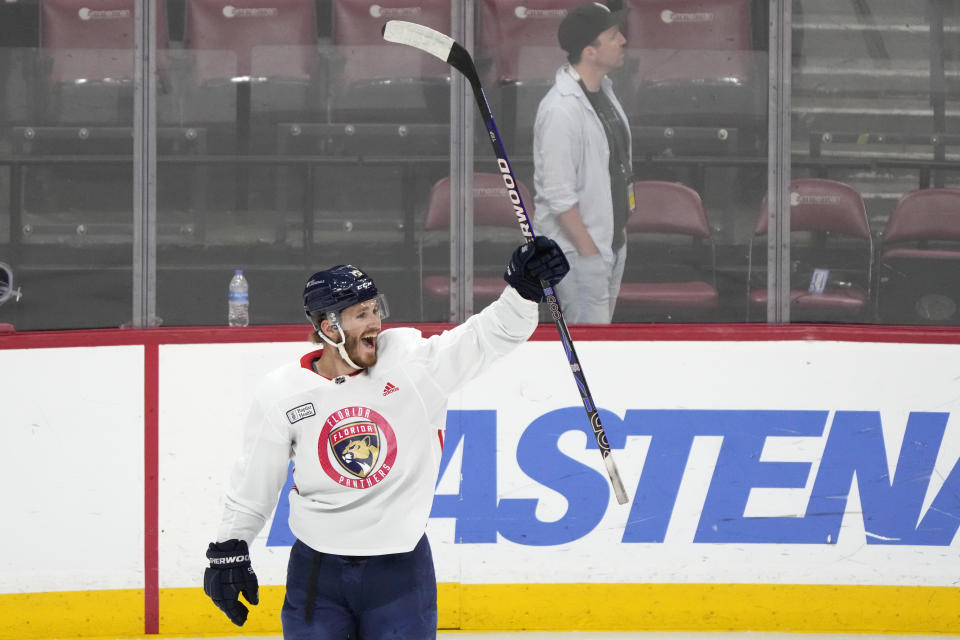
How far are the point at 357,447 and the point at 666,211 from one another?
2055 mm

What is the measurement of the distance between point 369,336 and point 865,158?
2.40 meters

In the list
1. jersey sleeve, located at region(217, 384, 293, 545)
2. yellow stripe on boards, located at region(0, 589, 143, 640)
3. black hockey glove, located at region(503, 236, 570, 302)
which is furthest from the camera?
yellow stripe on boards, located at region(0, 589, 143, 640)

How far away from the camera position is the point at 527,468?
4.43 meters

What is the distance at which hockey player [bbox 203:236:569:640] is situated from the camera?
9.29 feet

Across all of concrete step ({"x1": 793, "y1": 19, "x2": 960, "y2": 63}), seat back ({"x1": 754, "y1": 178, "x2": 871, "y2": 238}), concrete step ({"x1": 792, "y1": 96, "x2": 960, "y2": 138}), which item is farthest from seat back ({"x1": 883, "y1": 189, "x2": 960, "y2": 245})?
concrete step ({"x1": 793, "y1": 19, "x2": 960, "y2": 63})

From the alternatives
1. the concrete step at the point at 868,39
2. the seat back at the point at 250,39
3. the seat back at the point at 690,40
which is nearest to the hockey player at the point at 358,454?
the seat back at the point at 250,39

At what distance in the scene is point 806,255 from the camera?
4.57 meters

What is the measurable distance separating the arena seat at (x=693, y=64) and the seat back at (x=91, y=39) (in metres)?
1.73

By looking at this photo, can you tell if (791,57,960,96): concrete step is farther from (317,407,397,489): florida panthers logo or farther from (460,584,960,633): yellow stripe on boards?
(317,407,397,489): florida panthers logo

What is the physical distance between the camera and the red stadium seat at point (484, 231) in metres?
4.55

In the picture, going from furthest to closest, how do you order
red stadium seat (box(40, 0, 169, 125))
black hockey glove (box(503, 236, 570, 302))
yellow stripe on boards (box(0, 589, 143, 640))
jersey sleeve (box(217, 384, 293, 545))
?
red stadium seat (box(40, 0, 169, 125)), yellow stripe on boards (box(0, 589, 143, 640)), jersey sleeve (box(217, 384, 293, 545)), black hockey glove (box(503, 236, 570, 302))

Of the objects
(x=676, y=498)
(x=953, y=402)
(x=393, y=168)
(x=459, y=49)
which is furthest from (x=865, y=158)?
(x=459, y=49)

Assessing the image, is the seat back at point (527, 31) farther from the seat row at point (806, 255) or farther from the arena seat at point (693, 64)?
the seat row at point (806, 255)

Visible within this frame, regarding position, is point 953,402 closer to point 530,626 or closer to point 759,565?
point 759,565
